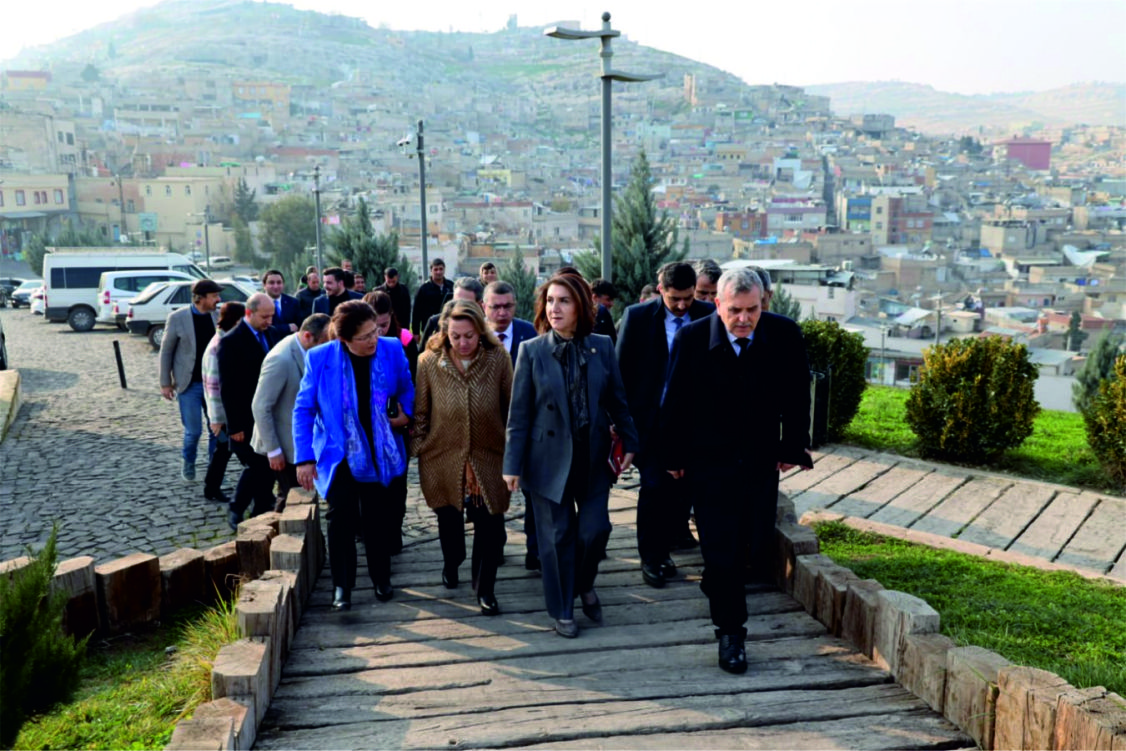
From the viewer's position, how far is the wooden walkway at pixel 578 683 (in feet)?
12.0

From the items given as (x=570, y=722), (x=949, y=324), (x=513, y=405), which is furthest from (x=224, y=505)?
(x=949, y=324)

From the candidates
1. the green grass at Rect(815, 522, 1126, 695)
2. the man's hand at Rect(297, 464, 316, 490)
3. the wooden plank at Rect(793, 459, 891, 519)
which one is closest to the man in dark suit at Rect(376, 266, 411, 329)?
the wooden plank at Rect(793, 459, 891, 519)

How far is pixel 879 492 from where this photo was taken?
8.32 meters

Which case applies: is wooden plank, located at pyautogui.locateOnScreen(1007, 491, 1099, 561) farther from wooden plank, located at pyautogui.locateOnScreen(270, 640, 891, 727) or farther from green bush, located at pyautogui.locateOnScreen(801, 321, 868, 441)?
wooden plank, located at pyautogui.locateOnScreen(270, 640, 891, 727)

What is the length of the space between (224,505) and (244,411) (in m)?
1.32

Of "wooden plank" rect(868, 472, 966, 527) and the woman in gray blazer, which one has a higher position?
the woman in gray blazer

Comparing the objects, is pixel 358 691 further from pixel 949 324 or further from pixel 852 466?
pixel 949 324

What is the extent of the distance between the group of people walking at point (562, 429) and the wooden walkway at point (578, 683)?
17cm

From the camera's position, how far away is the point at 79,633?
5348mm

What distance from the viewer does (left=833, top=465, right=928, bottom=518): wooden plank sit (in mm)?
7816

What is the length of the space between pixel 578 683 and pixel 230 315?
166 inches

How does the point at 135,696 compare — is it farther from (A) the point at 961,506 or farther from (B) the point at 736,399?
(A) the point at 961,506

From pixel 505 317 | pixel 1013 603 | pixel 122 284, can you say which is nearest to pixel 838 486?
pixel 1013 603

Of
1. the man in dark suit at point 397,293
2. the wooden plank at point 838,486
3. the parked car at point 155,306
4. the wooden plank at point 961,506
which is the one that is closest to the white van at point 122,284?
the parked car at point 155,306
